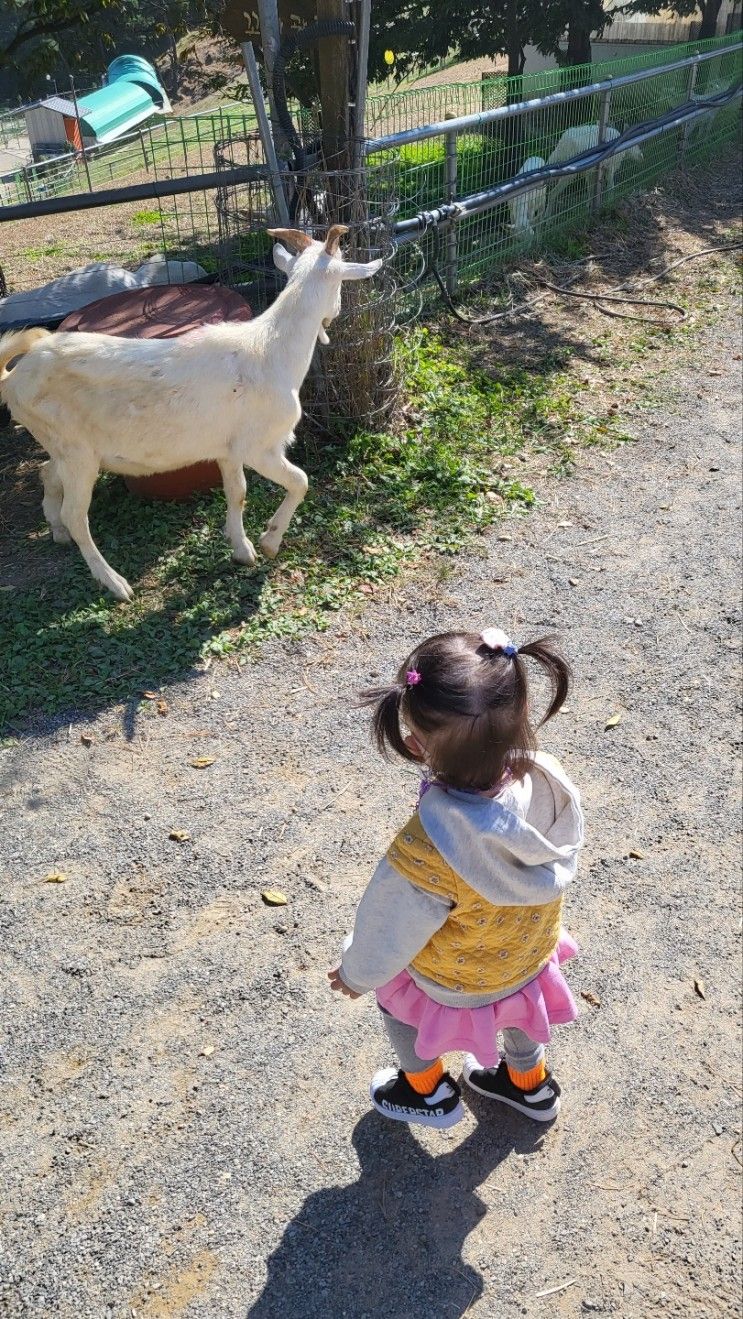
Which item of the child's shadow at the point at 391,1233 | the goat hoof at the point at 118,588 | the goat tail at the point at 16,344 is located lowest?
the child's shadow at the point at 391,1233

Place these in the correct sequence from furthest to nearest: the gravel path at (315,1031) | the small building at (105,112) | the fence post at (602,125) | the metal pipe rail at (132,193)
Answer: the small building at (105,112)
the fence post at (602,125)
the metal pipe rail at (132,193)
the gravel path at (315,1031)

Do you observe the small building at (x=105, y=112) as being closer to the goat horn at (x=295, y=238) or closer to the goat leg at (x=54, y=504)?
the goat horn at (x=295, y=238)

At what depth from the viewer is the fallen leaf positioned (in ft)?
11.6

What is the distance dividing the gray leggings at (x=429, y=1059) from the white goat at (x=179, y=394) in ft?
9.80

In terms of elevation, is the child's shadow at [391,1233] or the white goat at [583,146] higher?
the white goat at [583,146]

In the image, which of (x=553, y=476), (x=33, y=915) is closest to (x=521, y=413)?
(x=553, y=476)

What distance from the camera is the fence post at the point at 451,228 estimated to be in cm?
794

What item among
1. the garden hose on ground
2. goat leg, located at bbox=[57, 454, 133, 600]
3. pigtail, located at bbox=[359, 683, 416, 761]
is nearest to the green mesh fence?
the garden hose on ground

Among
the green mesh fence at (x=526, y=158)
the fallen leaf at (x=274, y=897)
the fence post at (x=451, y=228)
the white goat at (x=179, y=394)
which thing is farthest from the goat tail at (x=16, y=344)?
the fence post at (x=451, y=228)

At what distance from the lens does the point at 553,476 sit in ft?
20.9

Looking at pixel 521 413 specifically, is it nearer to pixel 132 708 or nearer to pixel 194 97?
pixel 132 708

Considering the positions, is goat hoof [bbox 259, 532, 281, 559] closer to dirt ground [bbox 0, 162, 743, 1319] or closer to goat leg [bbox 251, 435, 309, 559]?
goat leg [bbox 251, 435, 309, 559]

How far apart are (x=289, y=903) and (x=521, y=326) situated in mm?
6274

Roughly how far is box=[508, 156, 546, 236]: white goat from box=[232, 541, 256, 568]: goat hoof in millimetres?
5788
